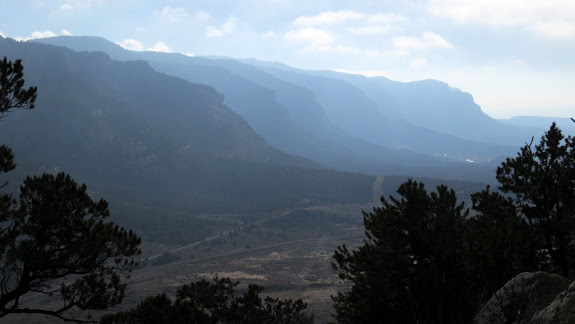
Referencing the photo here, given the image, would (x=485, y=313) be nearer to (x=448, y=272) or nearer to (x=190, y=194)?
(x=448, y=272)

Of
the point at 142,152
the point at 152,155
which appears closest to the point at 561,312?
the point at 142,152

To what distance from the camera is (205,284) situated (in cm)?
1664

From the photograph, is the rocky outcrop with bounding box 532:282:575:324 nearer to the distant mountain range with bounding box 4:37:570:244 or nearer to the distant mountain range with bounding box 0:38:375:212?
the distant mountain range with bounding box 4:37:570:244

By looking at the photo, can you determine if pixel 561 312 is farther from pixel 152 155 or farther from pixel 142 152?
pixel 152 155

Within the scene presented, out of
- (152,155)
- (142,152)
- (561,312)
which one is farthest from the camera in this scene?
(152,155)

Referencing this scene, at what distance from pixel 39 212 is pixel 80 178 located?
3415 inches

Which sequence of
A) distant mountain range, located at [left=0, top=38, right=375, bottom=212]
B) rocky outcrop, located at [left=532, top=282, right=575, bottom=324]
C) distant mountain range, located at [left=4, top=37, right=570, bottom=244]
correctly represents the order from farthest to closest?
1. distant mountain range, located at [left=0, top=38, right=375, bottom=212]
2. distant mountain range, located at [left=4, top=37, right=570, bottom=244]
3. rocky outcrop, located at [left=532, top=282, right=575, bottom=324]

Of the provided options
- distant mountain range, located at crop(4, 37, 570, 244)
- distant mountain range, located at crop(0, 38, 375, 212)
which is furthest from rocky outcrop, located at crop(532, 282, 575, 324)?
distant mountain range, located at crop(0, 38, 375, 212)

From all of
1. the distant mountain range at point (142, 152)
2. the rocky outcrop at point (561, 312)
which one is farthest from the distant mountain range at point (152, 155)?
the rocky outcrop at point (561, 312)

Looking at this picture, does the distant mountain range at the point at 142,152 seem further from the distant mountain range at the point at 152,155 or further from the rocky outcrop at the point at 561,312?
the rocky outcrop at the point at 561,312

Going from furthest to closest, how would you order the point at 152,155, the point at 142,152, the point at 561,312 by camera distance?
1. the point at 152,155
2. the point at 142,152
3. the point at 561,312

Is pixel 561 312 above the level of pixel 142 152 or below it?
below

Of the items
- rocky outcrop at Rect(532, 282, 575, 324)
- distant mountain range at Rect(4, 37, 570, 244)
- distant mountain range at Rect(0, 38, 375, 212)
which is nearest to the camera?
rocky outcrop at Rect(532, 282, 575, 324)

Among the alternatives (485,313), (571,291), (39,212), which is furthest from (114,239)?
(571,291)
